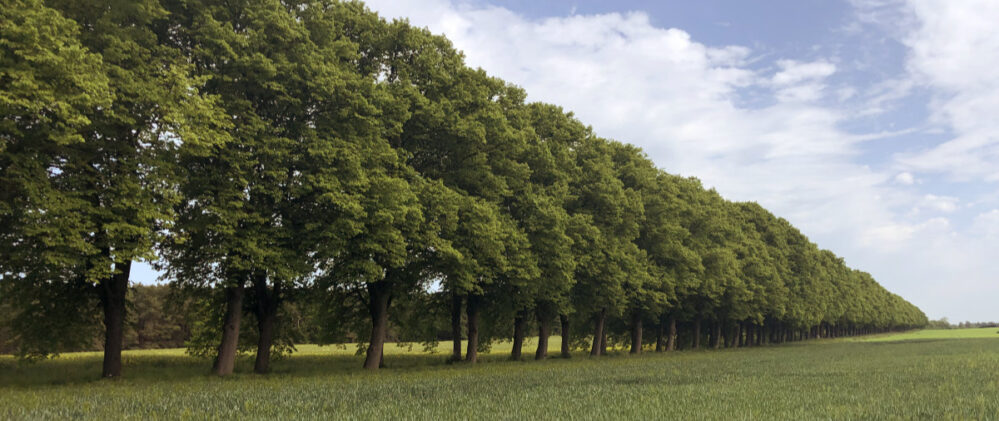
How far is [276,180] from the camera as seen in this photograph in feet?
91.7

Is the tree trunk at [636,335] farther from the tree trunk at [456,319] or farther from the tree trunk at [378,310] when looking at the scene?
the tree trunk at [378,310]

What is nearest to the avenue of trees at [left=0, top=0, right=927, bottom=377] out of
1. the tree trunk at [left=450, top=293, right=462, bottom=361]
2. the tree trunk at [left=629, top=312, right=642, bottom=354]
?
the tree trunk at [left=450, top=293, right=462, bottom=361]

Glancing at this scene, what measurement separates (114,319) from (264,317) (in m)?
7.87

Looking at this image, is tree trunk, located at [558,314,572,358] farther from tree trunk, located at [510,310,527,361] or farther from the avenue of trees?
tree trunk, located at [510,310,527,361]

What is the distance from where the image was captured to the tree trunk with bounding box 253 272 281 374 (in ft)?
109

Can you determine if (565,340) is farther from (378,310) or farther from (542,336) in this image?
(378,310)

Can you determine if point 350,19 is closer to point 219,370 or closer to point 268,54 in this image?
point 268,54

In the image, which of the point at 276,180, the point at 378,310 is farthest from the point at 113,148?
the point at 378,310

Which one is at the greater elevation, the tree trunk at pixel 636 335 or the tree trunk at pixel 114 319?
the tree trunk at pixel 114 319

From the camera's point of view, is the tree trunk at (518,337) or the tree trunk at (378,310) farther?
the tree trunk at (518,337)

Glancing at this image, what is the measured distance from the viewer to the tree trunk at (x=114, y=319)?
27328mm

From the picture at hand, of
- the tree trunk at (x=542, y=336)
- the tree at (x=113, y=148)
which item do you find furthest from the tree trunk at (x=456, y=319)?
the tree at (x=113, y=148)

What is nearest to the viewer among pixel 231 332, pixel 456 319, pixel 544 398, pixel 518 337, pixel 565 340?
pixel 544 398

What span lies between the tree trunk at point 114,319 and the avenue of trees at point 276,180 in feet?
0.30
